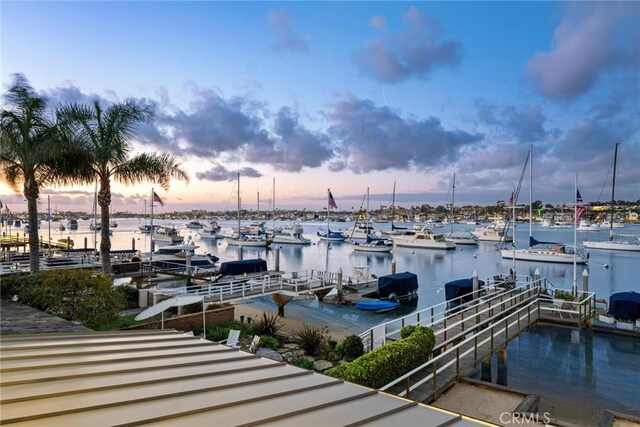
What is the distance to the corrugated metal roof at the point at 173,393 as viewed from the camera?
3832 mm

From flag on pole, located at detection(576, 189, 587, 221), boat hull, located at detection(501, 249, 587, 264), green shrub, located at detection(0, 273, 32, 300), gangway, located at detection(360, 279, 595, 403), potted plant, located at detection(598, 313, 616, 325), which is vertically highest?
flag on pole, located at detection(576, 189, 587, 221)

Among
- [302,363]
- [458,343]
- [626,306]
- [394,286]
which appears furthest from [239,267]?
[626,306]

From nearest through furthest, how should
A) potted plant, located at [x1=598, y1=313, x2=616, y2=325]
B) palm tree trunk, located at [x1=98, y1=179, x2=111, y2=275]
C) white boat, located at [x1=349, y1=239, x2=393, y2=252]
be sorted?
palm tree trunk, located at [x1=98, y1=179, x2=111, y2=275]
potted plant, located at [x1=598, y1=313, x2=616, y2=325]
white boat, located at [x1=349, y1=239, x2=393, y2=252]

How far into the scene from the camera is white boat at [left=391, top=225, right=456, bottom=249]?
235ft

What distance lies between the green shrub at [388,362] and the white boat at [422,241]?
207 ft

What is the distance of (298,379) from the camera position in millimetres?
5488

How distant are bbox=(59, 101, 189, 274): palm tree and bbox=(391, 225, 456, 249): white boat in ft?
197

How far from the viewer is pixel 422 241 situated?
73.4 m

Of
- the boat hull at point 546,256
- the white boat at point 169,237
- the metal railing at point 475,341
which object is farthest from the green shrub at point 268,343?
the white boat at point 169,237

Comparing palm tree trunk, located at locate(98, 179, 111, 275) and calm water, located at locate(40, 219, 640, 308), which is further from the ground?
palm tree trunk, located at locate(98, 179, 111, 275)

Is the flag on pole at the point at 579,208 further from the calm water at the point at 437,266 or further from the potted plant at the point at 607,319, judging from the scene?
the calm water at the point at 437,266

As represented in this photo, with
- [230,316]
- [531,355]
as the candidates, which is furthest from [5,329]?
[531,355]

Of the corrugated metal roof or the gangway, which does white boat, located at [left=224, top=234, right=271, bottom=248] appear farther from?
the corrugated metal roof
